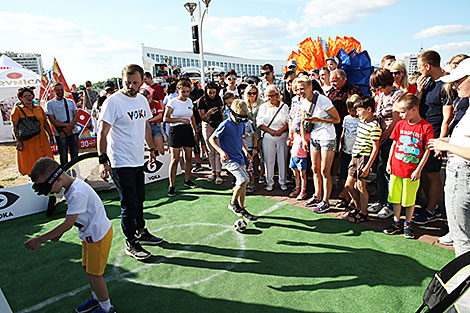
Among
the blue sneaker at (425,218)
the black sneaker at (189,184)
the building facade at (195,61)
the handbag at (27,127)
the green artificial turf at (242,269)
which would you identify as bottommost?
the green artificial turf at (242,269)

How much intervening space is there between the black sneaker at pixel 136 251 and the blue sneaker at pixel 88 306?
880 mm

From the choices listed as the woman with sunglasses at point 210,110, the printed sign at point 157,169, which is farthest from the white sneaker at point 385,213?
the printed sign at point 157,169

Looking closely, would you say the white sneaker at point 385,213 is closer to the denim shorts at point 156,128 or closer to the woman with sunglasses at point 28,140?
the denim shorts at point 156,128

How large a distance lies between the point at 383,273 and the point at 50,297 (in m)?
3.59

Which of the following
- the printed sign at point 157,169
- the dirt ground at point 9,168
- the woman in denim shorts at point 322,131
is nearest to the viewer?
the woman in denim shorts at point 322,131

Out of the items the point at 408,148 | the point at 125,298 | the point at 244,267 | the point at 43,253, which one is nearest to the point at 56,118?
the point at 43,253

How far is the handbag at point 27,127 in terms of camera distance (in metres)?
6.11

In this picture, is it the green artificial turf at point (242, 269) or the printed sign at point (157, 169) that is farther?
the printed sign at point (157, 169)

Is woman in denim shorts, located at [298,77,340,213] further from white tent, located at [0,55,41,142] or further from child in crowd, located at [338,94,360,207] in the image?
white tent, located at [0,55,41,142]

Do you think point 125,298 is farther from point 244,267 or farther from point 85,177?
point 85,177

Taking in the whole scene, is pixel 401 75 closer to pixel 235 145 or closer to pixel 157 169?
pixel 235 145

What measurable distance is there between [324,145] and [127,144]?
9.73 feet

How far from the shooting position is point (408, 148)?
4008mm

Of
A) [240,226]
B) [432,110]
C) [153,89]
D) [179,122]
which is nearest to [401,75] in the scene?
[432,110]
